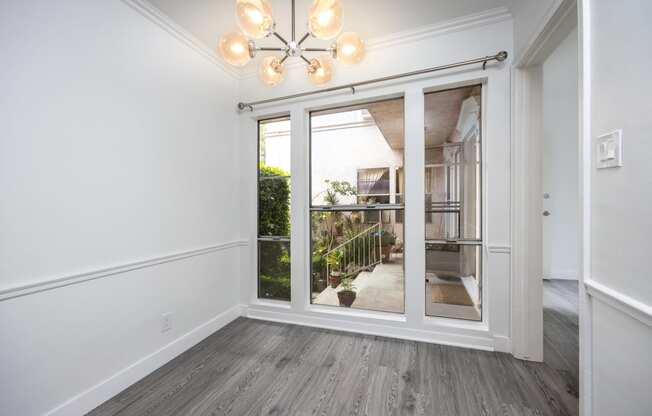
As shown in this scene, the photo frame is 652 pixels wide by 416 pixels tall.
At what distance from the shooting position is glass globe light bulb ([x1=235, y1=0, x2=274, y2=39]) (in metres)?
1.17

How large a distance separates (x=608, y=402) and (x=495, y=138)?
1.66 m

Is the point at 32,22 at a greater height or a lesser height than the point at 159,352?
greater

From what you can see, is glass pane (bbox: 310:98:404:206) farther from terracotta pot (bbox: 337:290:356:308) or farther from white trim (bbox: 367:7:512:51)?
terracotta pot (bbox: 337:290:356:308)

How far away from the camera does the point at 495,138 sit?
6.61 feet

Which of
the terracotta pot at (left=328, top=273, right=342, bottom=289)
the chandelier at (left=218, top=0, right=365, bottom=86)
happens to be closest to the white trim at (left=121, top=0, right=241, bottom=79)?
the chandelier at (left=218, top=0, right=365, bottom=86)

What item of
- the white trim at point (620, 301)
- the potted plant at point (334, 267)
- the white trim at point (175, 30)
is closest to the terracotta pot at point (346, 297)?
the potted plant at point (334, 267)

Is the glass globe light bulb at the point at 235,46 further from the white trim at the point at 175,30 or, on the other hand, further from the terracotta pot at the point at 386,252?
the terracotta pot at the point at 386,252

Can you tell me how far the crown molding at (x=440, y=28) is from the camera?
196 cm

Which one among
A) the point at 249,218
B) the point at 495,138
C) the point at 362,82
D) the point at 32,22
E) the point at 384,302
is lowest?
the point at 384,302

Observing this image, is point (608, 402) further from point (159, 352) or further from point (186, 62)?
point (186, 62)

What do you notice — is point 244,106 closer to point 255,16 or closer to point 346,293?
point 255,16

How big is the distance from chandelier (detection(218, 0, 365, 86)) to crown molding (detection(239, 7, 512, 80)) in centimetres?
87

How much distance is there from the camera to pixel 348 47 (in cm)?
145

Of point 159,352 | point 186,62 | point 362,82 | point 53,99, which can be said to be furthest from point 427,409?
point 186,62
